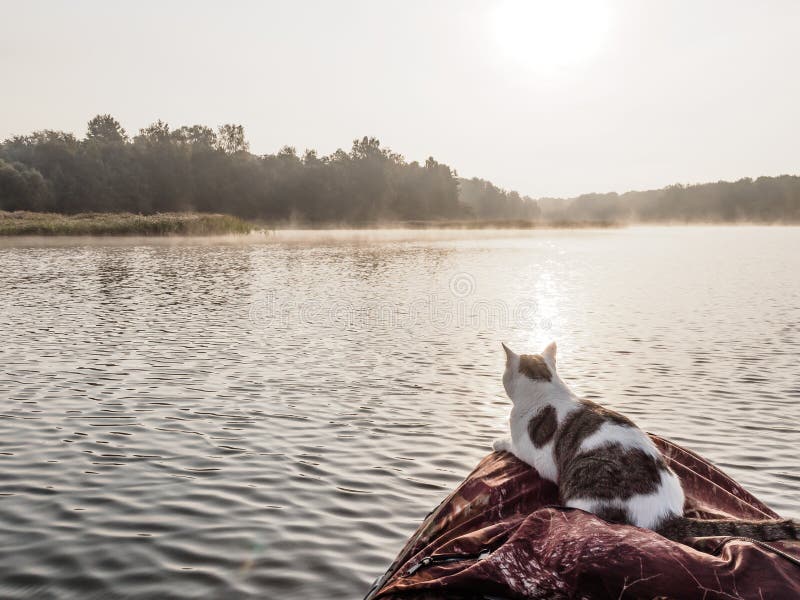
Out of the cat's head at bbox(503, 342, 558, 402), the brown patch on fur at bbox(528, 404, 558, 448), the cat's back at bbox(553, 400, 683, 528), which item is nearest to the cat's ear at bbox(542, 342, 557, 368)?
the cat's head at bbox(503, 342, 558, 402)

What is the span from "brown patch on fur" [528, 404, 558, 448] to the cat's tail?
1396mm

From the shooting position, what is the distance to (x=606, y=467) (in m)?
4.71

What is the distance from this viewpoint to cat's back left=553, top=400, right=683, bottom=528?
14.5 feet

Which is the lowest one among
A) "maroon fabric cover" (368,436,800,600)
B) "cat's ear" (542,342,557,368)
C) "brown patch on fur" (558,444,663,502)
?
"maroon fabric cover" (368,436,800,600)

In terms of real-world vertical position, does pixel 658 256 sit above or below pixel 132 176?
below

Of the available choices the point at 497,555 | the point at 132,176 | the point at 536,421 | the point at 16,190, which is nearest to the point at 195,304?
the point at 536,421

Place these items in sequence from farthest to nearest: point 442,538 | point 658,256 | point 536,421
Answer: point 658,256 → point 536,421 → point 442,538

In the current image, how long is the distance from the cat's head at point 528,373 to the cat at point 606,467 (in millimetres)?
73

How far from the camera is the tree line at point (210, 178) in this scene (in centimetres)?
11994

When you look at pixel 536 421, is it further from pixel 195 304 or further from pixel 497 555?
pixel 195 304

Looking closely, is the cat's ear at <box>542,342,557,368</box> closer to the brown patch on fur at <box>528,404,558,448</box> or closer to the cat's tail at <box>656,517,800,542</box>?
the brown patch on fur at <box>528,404,558,448</box>

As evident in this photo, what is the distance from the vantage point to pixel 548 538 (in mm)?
4070

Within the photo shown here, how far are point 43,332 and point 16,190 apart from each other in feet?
335

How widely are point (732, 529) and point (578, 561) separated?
1051 mm
